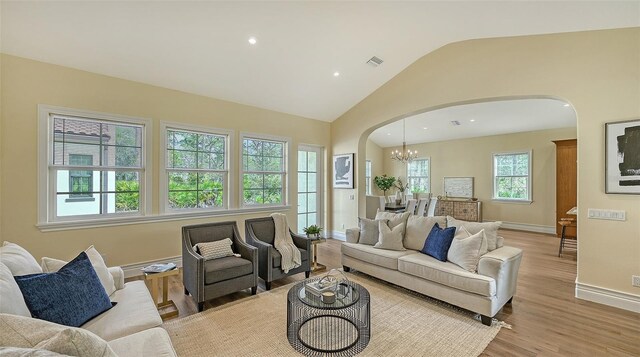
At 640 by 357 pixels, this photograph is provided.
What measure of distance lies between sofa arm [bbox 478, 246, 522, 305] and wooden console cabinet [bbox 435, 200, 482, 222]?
549 cm

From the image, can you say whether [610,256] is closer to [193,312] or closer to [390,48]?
[390,48]

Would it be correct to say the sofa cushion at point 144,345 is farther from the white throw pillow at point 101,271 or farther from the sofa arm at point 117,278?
the sofa arm at point 117,278

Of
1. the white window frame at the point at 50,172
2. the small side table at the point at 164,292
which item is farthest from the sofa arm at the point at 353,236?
the white window frame at the point at 50,172

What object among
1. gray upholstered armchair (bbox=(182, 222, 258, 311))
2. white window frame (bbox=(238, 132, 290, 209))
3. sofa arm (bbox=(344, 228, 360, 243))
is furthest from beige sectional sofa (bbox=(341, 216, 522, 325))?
white window frame (bbox=(238, 132, 290, 209))

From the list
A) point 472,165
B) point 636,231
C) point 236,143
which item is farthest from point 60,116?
point 472,165

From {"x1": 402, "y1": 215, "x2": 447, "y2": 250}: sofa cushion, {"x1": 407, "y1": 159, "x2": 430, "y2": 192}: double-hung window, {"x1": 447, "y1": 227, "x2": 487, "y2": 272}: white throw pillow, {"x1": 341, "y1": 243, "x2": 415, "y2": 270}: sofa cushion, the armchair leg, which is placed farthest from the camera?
{"x1": 407, "y1": 159, "x2": 430, "y2": 192}: double-hung window

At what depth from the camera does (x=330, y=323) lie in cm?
261

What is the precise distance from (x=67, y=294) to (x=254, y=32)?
10.6 ft

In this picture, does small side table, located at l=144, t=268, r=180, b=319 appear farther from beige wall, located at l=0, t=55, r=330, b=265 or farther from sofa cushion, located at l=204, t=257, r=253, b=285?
beige wall, located at l=0, t=55, r=330, b=265

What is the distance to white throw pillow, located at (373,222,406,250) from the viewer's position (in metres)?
3.65

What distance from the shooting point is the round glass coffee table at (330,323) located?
2.22 metres

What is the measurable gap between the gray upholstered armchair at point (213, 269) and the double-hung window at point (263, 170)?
1.61m

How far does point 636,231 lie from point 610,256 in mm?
372

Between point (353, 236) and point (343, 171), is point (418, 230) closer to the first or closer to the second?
point (353, 236)
